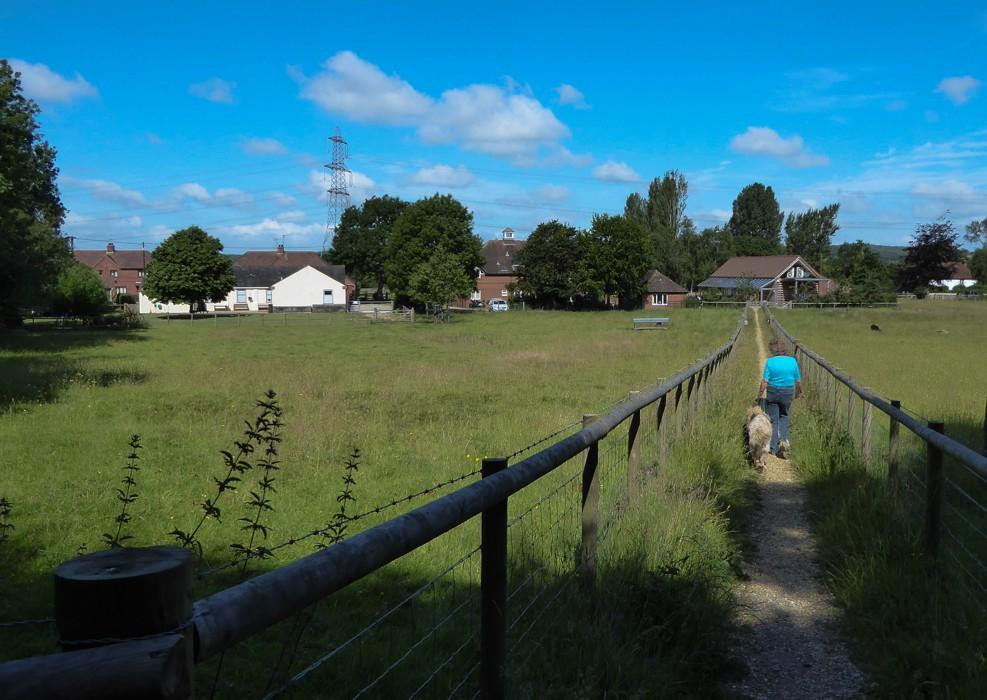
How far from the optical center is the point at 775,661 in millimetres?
4398

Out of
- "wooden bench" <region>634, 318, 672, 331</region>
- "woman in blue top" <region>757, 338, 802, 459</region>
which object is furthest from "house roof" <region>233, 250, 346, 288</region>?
"woman in blue top" <region>757, 338, 802, 459</region>

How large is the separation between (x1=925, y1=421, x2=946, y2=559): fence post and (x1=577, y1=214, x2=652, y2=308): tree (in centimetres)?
7533

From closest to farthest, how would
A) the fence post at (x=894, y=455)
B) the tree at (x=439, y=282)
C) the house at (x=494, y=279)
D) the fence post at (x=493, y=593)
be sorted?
the fence post at (x=493, y=593) → the fence post at (x=894, y=455) → the tree at (x=439, y=282) → the house at (x=494, y=279)

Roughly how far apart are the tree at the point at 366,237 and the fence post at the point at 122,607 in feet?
343

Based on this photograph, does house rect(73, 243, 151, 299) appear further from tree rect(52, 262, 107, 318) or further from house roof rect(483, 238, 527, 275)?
tree rect(52, 262, 107, 318)

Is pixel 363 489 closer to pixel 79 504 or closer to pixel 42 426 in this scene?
pixel 79 504

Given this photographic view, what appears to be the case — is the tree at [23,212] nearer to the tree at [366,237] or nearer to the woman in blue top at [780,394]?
the woman in blue top at [780,394]

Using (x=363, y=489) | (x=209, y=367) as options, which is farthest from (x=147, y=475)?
(x=209, y=367)

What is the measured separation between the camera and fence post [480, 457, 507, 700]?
8.70ft

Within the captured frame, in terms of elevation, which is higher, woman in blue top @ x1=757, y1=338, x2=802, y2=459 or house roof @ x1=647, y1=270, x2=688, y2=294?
house roof @ x1=647, y1=270, x2=688, y2=294

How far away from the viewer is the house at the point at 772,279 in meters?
100

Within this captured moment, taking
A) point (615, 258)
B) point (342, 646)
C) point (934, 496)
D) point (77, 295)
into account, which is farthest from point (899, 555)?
point (615, 258)

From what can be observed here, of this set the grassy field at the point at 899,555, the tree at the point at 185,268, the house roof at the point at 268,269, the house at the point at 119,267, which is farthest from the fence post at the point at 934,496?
the house at the point at 119,267

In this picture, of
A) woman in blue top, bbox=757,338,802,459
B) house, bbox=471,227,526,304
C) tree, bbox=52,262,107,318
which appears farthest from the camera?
house, bbox=471,227,526,304
